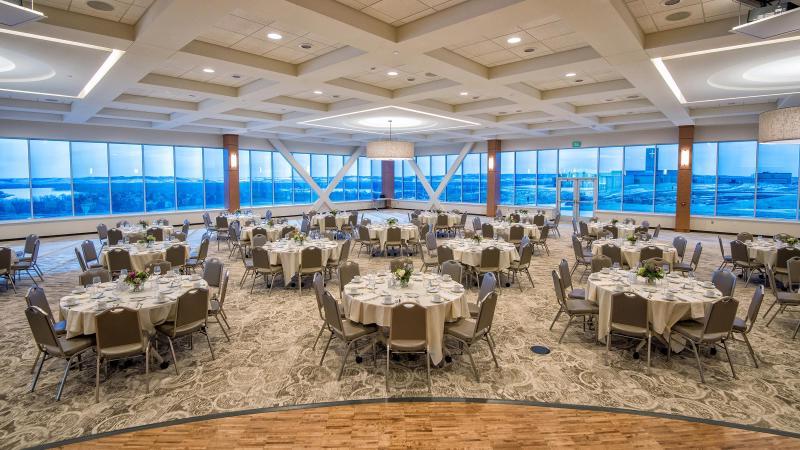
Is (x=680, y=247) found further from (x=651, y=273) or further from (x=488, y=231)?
(x=488, y=231)

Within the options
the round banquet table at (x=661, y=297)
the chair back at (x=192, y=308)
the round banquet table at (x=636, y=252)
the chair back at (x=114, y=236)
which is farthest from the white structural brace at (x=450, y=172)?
the chair back at (x=192, y=308)

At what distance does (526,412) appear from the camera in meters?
4.33

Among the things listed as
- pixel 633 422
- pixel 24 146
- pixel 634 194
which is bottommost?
pixel 633 422

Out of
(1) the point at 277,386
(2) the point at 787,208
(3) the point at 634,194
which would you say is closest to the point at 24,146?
(1) the point at 277,386

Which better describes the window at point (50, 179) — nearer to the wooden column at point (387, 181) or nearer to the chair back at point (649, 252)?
the wooden column at point (387, 181)

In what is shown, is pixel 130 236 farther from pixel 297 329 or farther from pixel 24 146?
pixel 24 146

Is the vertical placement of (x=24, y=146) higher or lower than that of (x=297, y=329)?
higher

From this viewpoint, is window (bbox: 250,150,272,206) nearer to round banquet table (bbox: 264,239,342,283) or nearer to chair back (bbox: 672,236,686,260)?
round banquet table (bbox: 264,239,342,283)

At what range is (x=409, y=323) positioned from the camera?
4789 mm

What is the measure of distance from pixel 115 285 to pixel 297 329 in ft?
8.44

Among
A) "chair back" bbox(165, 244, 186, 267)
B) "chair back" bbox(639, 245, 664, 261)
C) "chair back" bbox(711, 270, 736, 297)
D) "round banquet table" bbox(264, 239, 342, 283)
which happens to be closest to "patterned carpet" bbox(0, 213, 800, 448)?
"chair back" bbox(711, 270, 736, 297)

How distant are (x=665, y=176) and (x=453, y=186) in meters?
11.9

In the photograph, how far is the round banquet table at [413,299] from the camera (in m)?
5.14

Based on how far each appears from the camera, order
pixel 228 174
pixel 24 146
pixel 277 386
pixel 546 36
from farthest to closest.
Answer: pixel 228 174, pixel 24 146, pixel 546 36, pixel 277 386
